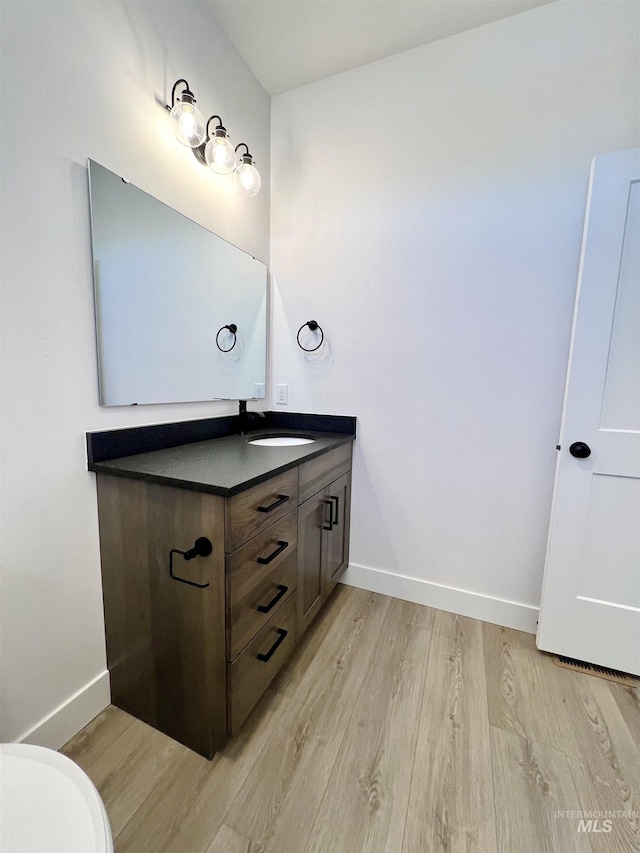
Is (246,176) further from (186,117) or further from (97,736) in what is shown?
(97,736)

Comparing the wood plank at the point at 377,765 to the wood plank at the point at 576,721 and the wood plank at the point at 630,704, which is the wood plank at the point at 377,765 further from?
the wood plank at the point at 630,704

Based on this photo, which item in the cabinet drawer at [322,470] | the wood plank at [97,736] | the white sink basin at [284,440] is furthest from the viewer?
the white sink basin at [284,440]

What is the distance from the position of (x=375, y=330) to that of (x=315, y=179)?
86 centimetres

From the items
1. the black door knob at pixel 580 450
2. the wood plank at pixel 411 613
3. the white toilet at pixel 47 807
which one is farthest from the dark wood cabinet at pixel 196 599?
the black door knob at pixel 580 450

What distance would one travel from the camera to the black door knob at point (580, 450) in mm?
1317

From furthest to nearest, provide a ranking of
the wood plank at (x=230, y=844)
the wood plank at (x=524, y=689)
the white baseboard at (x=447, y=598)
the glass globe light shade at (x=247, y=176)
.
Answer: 1. the white baseboard at (x=447, y=598)
2. the glass globe light shade at (x=247, y=176)
3. the wood plank at (x=524, y=689)
4. the wood plank at (x=230, y=844)

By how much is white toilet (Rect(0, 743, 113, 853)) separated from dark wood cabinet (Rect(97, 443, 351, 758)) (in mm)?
386

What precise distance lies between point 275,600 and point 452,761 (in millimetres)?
714

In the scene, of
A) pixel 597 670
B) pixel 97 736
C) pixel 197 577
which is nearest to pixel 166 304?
pixel 197 577

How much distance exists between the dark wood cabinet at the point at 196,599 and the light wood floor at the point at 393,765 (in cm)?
12

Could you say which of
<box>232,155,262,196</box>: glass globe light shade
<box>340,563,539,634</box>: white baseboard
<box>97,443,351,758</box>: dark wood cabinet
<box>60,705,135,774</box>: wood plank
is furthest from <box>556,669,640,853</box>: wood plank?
<box>232,155,262,196</box>: glass globe light shade

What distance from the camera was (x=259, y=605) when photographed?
1.07 metres

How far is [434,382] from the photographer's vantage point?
1648mm

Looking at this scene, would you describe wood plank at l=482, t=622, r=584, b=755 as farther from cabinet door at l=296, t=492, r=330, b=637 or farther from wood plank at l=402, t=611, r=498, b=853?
cabinet door at l=296, t=492, r=330, b=637
